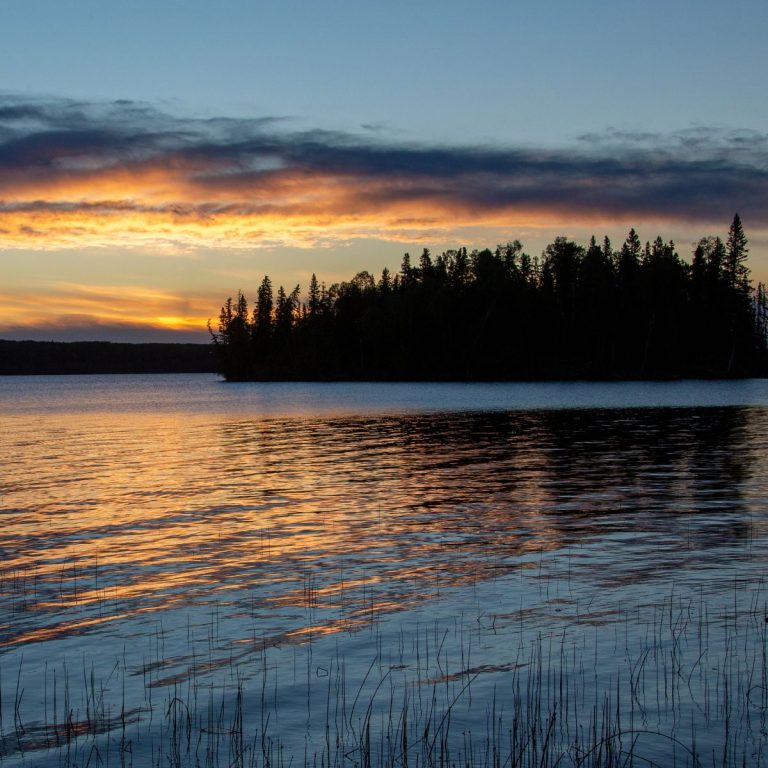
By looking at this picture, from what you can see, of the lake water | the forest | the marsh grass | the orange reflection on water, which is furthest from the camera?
the forest

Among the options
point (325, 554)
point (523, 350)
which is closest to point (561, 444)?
point (325, 554)

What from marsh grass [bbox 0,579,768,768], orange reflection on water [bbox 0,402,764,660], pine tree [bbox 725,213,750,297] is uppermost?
pine tree [bbox 725,213,750,297]

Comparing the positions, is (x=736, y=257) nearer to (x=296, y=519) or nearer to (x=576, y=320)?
(x=576, y=320)

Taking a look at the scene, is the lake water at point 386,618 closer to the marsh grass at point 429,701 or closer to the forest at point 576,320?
the marsh grass at point 429,701

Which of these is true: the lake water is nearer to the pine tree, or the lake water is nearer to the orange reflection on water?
the orange reflection on water

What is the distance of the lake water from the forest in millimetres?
130972

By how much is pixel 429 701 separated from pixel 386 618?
11.3 ft

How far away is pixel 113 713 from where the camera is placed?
9719mm

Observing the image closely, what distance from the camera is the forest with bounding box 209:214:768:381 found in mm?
159000

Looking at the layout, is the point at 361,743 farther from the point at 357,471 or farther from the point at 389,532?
the point at 357,471

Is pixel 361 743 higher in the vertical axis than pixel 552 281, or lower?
lower

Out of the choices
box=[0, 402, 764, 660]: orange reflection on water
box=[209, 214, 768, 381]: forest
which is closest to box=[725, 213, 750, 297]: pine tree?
box=[209, 214, 768, 381]: forest

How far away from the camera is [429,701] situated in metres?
9.93

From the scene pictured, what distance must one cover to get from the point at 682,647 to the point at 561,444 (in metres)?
33.1
